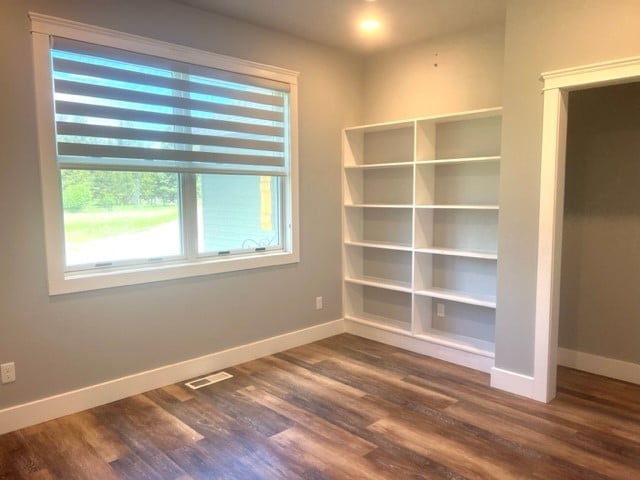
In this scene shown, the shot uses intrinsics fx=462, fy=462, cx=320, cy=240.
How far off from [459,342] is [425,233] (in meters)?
0.95

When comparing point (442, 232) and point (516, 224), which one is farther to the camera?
point (442, 232)

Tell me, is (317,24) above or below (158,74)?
above

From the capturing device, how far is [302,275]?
13.9 ft

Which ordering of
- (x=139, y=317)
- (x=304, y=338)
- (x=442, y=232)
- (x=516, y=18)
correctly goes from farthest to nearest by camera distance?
(x=304, y=338) → (x=442, y=232) → (x=139, y=317) → (x=516, y=18)

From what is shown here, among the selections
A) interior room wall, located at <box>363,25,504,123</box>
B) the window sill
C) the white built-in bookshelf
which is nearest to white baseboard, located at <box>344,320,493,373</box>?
the white built-in bookshelf

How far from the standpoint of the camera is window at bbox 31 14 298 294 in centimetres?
282

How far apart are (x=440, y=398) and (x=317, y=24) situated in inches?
116

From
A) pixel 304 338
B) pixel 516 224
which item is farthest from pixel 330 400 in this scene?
pixel 516 224

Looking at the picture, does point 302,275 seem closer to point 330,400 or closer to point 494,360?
point 330,400

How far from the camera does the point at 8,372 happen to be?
2.69 m

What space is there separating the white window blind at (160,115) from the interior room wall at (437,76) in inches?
41.4

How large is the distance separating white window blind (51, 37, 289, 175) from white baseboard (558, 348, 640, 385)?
2.74m

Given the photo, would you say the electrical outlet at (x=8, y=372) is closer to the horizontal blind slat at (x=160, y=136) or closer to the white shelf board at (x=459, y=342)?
the horizontal blind slat at (x=160, y=136)

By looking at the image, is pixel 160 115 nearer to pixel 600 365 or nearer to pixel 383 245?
pixel 383 245
